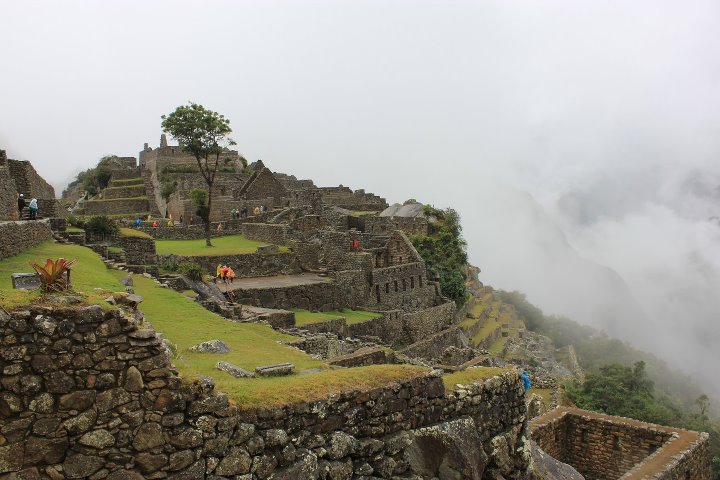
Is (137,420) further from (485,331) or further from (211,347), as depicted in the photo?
(485,331)

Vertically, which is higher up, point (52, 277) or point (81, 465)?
point (52, 277)

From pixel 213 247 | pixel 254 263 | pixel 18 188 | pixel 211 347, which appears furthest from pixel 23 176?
pixel 211 347

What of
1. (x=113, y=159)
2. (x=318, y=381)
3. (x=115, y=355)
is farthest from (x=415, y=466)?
(x=113, y=159)

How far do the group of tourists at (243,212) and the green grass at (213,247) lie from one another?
5.28 metres

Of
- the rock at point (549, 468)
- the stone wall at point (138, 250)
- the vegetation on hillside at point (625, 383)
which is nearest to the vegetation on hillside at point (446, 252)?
the vegetation on hillside at point (625, 383)

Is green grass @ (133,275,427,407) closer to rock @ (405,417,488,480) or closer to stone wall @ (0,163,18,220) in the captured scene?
rock @ (405,417,488,480)

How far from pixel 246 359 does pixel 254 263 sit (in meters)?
20.0

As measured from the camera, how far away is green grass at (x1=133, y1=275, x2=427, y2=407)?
6422mm

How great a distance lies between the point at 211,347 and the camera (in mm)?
9477

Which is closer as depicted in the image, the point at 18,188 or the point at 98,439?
the point at 98,439

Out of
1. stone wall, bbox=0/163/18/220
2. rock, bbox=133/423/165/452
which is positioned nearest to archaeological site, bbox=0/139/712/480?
rock, bbox=133/423/165/452

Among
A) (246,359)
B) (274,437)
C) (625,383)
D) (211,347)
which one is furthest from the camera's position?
(625,383)

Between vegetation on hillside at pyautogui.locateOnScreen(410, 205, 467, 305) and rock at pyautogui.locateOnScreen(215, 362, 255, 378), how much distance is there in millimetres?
28899

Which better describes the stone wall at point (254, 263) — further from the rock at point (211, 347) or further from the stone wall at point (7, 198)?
the rock at point (211, 347)
